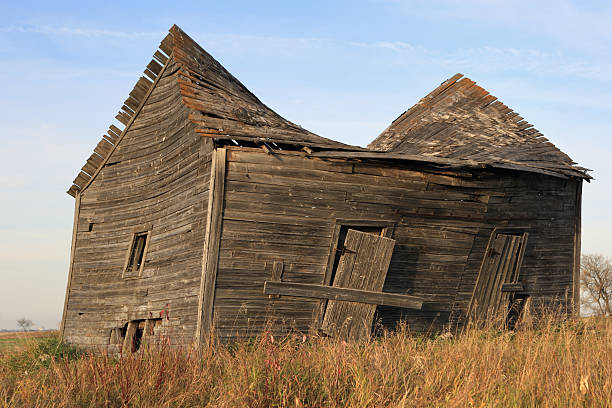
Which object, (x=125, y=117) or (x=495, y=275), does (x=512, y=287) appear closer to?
(x=495, y=275)

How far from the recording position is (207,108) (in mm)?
11250

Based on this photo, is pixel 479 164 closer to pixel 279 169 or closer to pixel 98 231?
pixel 279 169

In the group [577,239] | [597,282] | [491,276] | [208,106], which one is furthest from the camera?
[597,282]

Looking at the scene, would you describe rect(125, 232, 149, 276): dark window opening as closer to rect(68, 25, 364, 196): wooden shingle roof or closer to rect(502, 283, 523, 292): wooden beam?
rect(68, 25, 364, 196): wooden shingle roof

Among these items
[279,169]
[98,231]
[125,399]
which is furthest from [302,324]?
[98,231]

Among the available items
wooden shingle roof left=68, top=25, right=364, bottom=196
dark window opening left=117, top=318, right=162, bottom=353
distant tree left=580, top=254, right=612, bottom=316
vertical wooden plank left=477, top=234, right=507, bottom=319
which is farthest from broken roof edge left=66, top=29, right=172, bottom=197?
distant tree left=580, top=254, right=612, bottom=316

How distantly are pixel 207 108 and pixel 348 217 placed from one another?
3100 mm

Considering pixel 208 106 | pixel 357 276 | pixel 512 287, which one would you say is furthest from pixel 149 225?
pixel 512 287

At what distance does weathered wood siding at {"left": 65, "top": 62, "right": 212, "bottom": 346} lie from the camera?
435 inches

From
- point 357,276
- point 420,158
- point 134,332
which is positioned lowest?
point 134,332

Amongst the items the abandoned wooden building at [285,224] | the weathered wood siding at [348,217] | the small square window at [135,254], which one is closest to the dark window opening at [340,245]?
the abandoned wooden building at [285,224]

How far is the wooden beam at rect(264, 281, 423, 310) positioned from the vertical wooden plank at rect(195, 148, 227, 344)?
0.91m

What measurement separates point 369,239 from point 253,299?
219 cm

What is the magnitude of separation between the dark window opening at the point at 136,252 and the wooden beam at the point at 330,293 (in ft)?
12.2
